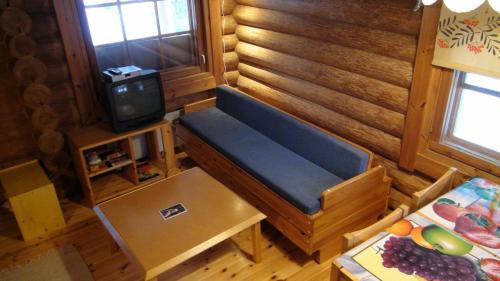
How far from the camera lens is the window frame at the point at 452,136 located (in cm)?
239

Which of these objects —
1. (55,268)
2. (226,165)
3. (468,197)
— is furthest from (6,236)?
(468,197)

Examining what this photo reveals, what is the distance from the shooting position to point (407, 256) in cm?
182

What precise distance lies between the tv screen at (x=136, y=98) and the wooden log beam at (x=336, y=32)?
47.8 inches

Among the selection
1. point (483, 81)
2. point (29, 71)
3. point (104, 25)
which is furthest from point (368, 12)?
point (29, 71)

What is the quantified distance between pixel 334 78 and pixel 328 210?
1138mm

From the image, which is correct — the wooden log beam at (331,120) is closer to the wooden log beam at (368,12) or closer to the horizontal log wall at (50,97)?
the wooden log beam at (368,12)

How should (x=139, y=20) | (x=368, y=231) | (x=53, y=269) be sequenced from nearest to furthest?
(x=368, y=231), (x=53, y=269), (x=139, y=20)

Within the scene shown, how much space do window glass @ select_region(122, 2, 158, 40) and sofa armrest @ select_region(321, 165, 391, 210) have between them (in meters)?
2.40

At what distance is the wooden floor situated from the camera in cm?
274

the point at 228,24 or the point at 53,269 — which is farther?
the point at 228,24

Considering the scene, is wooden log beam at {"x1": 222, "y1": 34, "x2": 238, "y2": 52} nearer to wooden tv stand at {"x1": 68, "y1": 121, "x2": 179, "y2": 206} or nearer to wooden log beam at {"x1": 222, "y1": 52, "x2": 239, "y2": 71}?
wooden log beam at {"x1": 222, "y1": 52, "x2": 239, "y2": 71}

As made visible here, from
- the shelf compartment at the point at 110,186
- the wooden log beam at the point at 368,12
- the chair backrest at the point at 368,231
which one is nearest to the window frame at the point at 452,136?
the wooden log beam at the point at 368,12

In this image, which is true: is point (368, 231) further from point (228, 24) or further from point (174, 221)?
point (228, 24)

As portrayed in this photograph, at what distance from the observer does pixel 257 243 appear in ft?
9.02
